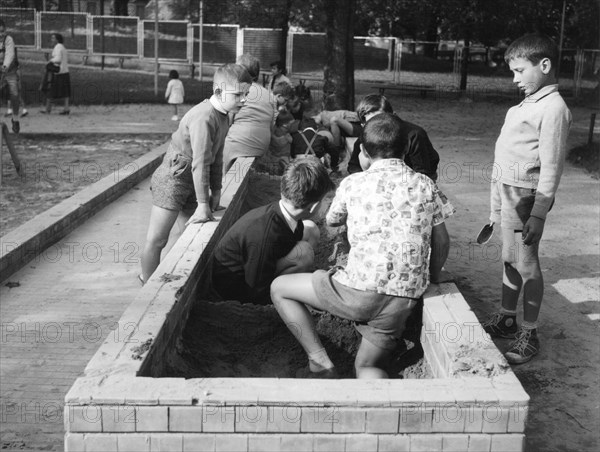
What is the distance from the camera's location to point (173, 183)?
19.0 ft

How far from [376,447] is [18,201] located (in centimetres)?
711

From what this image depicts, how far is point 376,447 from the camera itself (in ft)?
9.93

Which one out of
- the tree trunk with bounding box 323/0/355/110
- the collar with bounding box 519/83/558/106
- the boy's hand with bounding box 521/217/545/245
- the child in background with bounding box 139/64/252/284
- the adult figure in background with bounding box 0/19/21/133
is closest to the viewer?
the boy's hand with bounding box 521/217/545/245

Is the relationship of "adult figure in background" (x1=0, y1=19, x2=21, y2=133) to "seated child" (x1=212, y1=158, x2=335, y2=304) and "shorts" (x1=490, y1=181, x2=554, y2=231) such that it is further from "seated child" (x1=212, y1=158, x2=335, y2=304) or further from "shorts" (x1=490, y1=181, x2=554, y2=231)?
"shorts" (x1=490, y1=181, x2=554, y2=231)

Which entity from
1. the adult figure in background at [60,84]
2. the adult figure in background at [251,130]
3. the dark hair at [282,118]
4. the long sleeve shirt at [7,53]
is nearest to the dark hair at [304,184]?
the adult figure in background at [251,130]

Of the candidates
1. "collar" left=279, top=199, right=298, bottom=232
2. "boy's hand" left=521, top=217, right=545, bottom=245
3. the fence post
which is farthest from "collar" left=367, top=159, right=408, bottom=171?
the fence post

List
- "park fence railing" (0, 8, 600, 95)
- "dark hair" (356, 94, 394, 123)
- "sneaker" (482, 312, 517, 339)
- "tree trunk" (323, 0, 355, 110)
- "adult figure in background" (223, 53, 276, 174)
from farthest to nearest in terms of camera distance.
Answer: "park fence railing" (0, 8, 600, 95), "tree trunk" (323, 0, 355, 110), "adult figure in background" (223, 53, 276, 174), "dark hair" (356, 94, 394, 123), "sneaker" (482, 312, 517, 339)

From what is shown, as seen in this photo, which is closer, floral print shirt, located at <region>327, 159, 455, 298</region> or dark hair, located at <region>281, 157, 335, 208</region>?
floral print shirt, located at <region>327, 159, 455, 298</region>

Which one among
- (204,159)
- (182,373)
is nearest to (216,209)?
(204,159)

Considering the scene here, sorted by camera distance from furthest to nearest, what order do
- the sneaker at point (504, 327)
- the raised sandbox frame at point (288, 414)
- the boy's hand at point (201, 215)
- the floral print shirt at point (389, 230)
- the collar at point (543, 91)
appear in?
the boy's hand at point (201, 215) → the sneaker at point (504, 327) → the collar at point (543, 91) → the floral print shirt at point (389, 230) → the raised sandbox frame at point (288, 414)

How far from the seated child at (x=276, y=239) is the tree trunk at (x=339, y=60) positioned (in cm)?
1226

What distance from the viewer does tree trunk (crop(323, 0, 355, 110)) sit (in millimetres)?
16797

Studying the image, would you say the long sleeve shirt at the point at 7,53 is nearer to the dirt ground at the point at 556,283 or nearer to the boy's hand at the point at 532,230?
the dirt ground at the point at 556,283

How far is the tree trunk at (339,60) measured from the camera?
1680 cm
